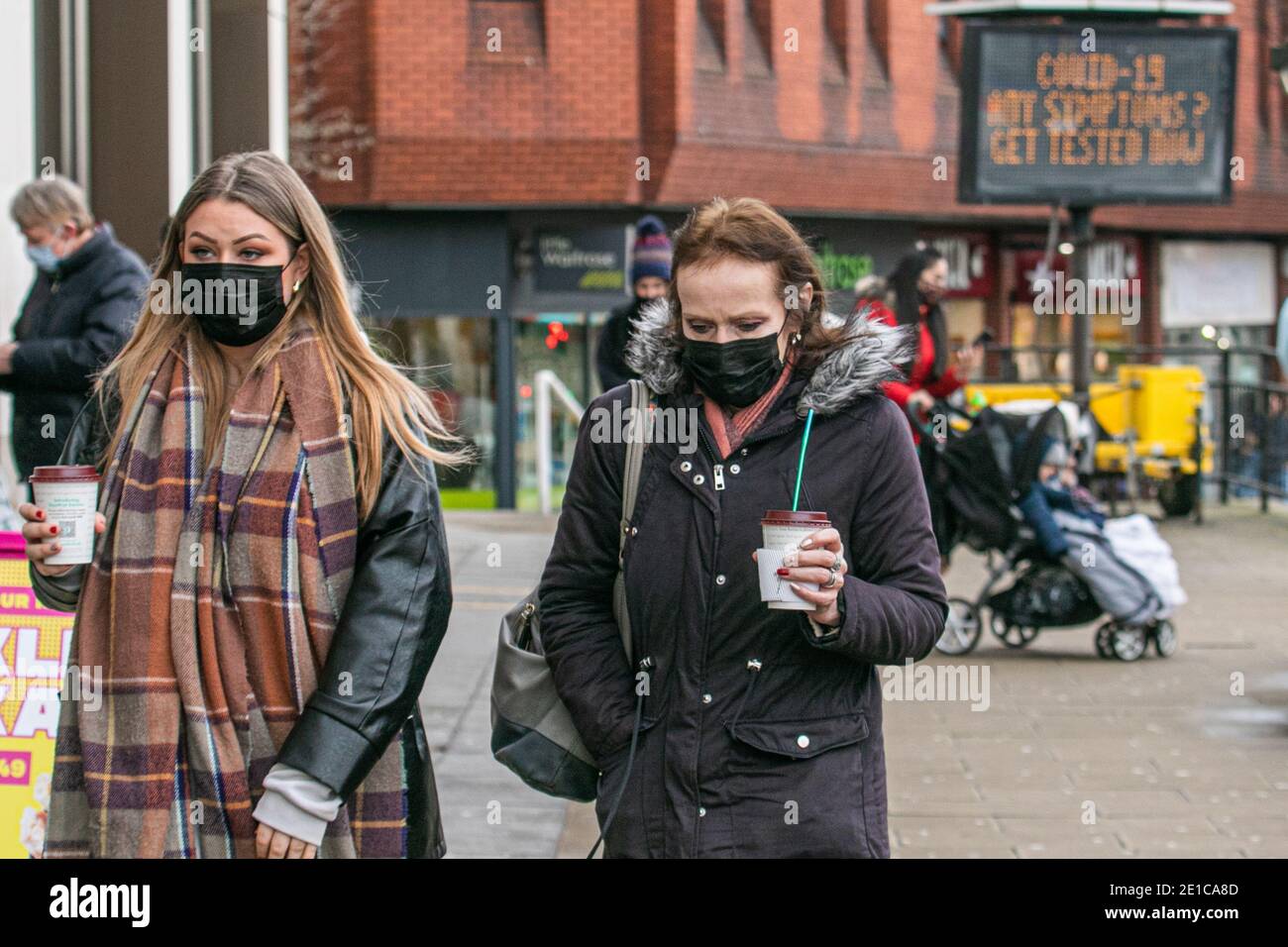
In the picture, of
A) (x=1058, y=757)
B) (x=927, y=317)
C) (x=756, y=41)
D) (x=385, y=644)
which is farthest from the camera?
(x=756, y=41)

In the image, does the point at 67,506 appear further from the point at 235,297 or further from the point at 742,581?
the point at 742,581

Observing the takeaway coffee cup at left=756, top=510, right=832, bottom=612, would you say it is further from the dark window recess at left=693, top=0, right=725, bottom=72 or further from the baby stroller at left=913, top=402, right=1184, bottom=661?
the dark window recess at left=693, top=0, right=725, bottom=72

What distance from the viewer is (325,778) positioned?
288 cm

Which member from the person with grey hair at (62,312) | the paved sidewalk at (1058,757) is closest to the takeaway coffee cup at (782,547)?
the paved sidewalk at (1058,757)

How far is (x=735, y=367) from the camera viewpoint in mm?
3100

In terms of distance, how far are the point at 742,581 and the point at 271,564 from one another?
0.80 metres

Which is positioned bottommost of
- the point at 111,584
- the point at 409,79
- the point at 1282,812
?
the point at 1282,812

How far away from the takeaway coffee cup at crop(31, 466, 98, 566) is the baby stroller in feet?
21.5

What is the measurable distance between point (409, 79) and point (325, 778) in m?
19.1

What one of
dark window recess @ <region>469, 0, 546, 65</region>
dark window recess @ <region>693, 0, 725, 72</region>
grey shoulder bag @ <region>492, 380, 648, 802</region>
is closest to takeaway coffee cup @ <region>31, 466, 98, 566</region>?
grey shoulder bag @ <region>492, 380, 648, 802</region>

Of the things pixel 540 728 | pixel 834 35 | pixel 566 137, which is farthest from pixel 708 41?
pixel 540 728

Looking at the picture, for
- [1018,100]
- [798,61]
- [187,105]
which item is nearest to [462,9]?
[798,61]

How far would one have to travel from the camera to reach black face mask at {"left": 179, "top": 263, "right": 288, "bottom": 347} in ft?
10.2
